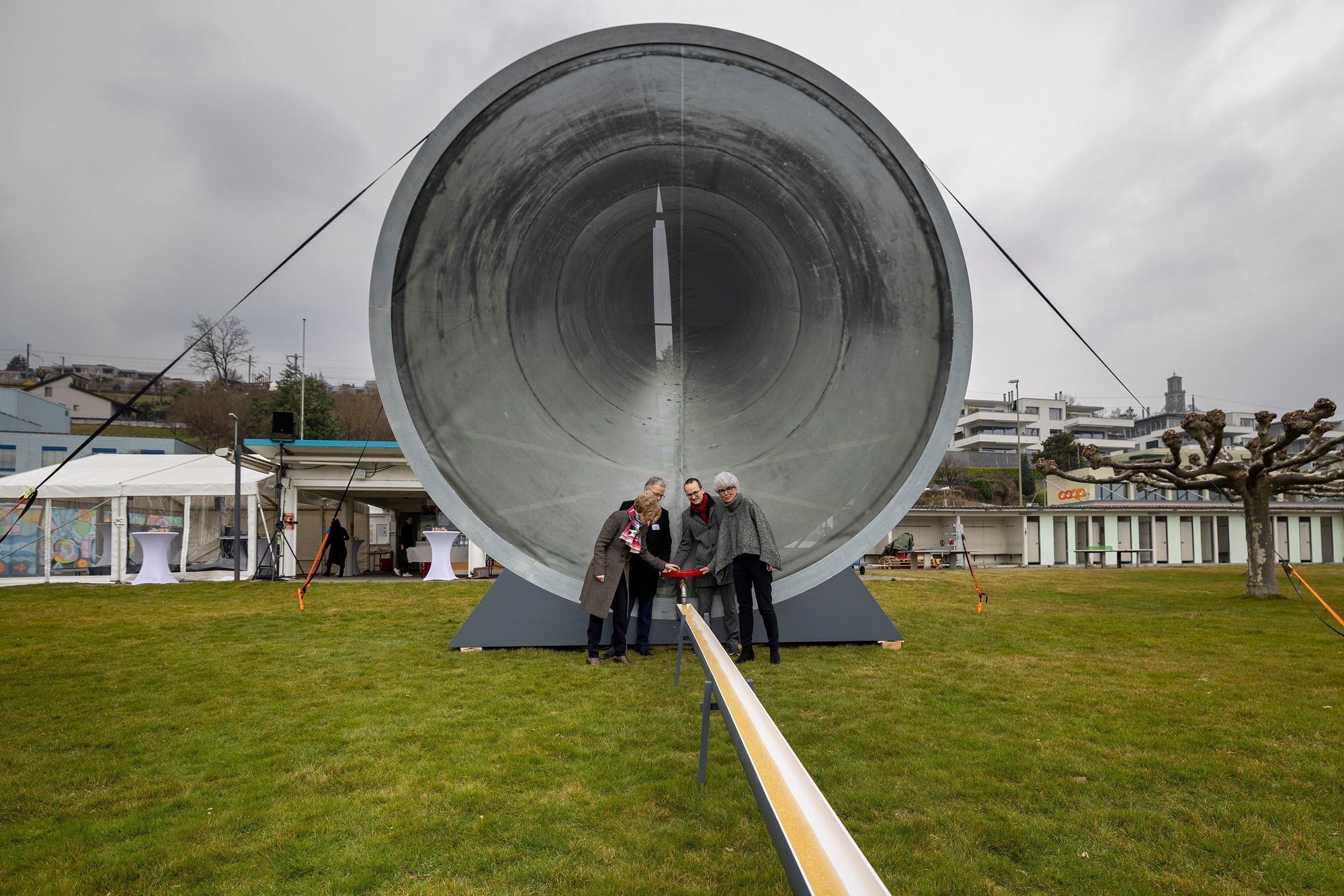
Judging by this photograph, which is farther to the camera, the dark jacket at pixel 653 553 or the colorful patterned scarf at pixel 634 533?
the dark jacket at pixel 653 553

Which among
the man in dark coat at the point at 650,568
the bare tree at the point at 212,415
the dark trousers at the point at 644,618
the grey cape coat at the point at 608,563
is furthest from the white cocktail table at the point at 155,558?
the bare tree at the point at 212,415

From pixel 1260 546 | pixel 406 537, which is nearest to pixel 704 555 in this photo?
pixel 1260 546

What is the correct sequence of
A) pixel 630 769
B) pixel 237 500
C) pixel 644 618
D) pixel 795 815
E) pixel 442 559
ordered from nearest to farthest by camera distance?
pixel 795 815 < pixel 630 769 < pixel 644 618 < pixel 237 500 < pixel 442 559

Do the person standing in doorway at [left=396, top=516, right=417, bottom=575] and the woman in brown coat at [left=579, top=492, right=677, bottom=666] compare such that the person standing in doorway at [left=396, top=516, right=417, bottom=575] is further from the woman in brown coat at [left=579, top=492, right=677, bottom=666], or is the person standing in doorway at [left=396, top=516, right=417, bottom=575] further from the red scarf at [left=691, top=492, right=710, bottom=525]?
A: the red scarf at [left=691, top=492, right=710, bottom=525]

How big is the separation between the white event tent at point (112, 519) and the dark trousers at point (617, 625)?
40.6 feet

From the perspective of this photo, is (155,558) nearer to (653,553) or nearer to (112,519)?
(112,519)

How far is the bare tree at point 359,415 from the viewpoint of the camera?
42312 mm

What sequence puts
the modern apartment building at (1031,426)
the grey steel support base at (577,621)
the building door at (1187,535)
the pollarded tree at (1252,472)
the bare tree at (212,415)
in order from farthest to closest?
the modern apartment building at (1031,426)
the bare tree at (212,415)
the building door at (1187,535)
the pollarded tree at (1252,472)
the grey steel support base at (577,621)

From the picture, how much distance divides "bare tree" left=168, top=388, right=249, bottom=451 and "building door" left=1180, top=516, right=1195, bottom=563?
4179cm

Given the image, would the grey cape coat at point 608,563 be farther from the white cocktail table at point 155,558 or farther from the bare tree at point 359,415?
the bare tree at point 359,415

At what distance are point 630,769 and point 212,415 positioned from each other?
45.3 m

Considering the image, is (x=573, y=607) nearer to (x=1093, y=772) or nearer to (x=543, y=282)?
(x=543, y=282)

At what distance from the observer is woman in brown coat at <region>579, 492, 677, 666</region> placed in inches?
221

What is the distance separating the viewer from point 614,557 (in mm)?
5828
